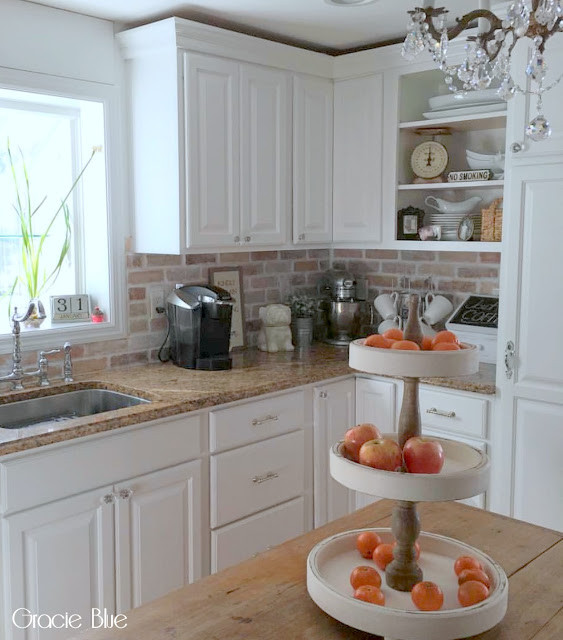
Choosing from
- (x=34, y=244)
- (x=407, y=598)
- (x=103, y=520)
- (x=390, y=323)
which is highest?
(x=34, y=244)

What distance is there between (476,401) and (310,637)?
1.86 meters

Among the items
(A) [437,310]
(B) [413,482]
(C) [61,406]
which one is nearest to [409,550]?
(B) [413,482]

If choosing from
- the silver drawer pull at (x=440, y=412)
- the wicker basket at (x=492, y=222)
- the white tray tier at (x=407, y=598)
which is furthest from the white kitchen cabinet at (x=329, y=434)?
the white tray tier at (x=407, y=598)

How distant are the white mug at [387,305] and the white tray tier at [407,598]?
2171 millimetres

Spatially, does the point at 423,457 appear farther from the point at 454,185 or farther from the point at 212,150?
the point at 454,185

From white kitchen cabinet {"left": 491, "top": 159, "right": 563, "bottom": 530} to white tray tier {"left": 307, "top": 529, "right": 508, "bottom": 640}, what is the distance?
140 cm

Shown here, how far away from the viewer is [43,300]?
314 cm

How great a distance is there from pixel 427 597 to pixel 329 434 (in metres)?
2.04

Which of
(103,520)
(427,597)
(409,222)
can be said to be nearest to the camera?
(427,597)

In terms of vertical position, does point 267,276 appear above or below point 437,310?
above

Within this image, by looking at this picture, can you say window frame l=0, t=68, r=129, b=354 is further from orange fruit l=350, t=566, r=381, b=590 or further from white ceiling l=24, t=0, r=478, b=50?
orange fruit l=350, t=566, r=381, b=590

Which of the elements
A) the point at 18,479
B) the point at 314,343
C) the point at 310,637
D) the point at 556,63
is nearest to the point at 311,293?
the point at 314,343

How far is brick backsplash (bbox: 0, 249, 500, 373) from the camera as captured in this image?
3232mm

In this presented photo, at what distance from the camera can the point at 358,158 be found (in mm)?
3539
